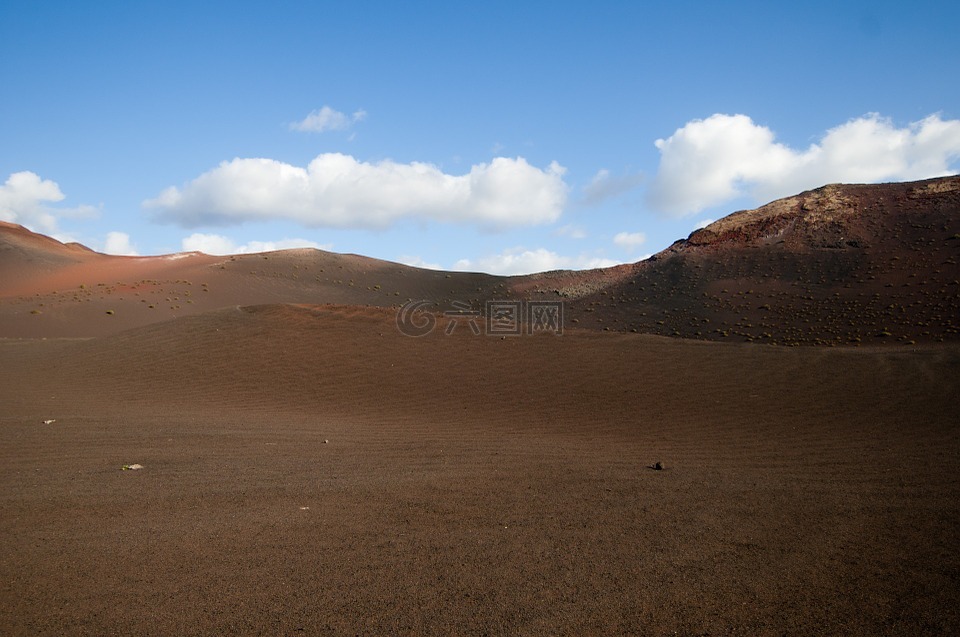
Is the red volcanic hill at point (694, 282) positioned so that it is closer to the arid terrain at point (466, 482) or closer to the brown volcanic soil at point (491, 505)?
the arid terrain at point (466, 482)

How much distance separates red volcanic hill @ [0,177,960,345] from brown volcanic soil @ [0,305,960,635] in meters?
16.9

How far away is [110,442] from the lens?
9.48m

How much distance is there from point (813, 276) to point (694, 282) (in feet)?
21.3

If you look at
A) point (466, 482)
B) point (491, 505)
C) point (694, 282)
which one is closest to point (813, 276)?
point (694, 282)

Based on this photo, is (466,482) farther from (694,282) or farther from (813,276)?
(813,276)

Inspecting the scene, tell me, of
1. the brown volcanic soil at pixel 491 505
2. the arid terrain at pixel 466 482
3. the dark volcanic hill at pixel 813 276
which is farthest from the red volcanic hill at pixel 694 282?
the brown volcanic soil at pixel 491 505

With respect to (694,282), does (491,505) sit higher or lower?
lower

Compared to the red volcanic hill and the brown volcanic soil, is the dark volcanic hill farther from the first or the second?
the brown volcanic soil

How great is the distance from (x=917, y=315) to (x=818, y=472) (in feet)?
83.1

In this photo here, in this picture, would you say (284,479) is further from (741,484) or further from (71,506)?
(741,484)

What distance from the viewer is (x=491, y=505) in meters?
6.43

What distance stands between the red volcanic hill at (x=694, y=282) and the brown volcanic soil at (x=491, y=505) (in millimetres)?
16894

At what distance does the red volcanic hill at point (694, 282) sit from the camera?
30781 millimetres

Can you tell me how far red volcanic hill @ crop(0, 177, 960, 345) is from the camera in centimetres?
3078
